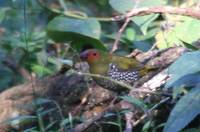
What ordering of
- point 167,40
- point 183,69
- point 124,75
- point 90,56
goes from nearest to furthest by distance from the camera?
point 183,69 → point 124,75 → point 90,56 → point 167,40

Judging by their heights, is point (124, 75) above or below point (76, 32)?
below

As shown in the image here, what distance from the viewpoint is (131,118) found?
2.59m

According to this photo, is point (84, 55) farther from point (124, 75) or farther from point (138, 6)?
point (138, 6)

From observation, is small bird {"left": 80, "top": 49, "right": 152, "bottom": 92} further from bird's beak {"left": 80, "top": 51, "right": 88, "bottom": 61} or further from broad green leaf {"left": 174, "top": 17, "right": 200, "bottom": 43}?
broad green leaf {"left": 174, "top": 17, "right": 200, "bottom": 43}

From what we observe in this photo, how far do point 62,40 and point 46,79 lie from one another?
1.15 feet

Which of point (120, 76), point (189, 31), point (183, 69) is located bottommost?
point (120, 76)

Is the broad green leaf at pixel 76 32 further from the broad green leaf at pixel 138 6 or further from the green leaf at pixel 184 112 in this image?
the green leaf at pixel 184 112

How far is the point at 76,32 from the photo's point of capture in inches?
144

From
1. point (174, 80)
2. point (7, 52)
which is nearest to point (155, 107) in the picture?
point (174, 80)

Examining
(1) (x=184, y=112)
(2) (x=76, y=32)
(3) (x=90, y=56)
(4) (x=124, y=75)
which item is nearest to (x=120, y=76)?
(4) (x=124, y=75)

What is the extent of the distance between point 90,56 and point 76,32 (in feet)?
1.14

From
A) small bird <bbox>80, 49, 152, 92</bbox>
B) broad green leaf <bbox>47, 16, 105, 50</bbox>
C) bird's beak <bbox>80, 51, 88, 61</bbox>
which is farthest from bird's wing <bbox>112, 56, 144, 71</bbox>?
broad green leaf <bbox>47, 16, 105, 50</bbox>

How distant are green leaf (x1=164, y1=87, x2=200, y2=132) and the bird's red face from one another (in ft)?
4.42

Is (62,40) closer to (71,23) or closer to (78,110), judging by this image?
(71,23)
